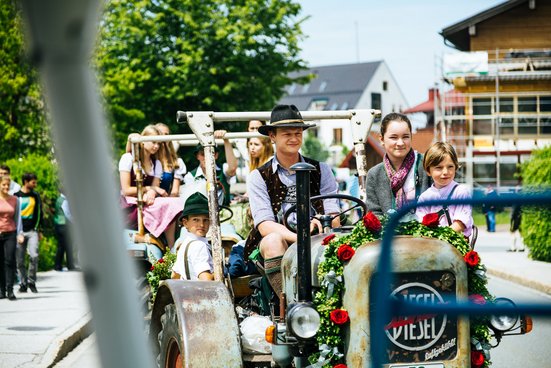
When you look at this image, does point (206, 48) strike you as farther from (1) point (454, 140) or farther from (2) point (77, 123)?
(2) point (77, 123)

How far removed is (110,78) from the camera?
104 ft

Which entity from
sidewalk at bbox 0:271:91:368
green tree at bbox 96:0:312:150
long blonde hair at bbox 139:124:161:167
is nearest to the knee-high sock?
sidewalk at bbox 0:271:91:368

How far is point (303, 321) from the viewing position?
4566mm

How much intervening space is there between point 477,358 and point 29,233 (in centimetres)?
1169

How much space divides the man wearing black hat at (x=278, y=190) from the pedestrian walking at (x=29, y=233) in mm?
9258

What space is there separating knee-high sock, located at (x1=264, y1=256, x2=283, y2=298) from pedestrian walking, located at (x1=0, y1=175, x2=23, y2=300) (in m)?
8.99

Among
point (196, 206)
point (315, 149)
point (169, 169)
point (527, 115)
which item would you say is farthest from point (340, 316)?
point (315, 149)

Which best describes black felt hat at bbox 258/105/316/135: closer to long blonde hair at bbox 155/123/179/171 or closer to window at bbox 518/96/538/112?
long blonde hair at bbox 155/123/179/171

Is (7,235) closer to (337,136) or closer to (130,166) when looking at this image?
(130,166)

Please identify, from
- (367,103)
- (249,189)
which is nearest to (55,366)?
(249,189)

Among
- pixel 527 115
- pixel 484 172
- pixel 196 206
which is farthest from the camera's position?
pixel 484 172

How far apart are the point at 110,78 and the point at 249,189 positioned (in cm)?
2668

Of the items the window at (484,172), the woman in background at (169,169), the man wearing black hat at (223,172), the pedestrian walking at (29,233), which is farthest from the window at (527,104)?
the woman in background at (169,169)

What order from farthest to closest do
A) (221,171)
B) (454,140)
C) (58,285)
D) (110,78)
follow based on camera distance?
1. (454,140)
2. (110,78)
3. (58,285)
4. (221,171)
